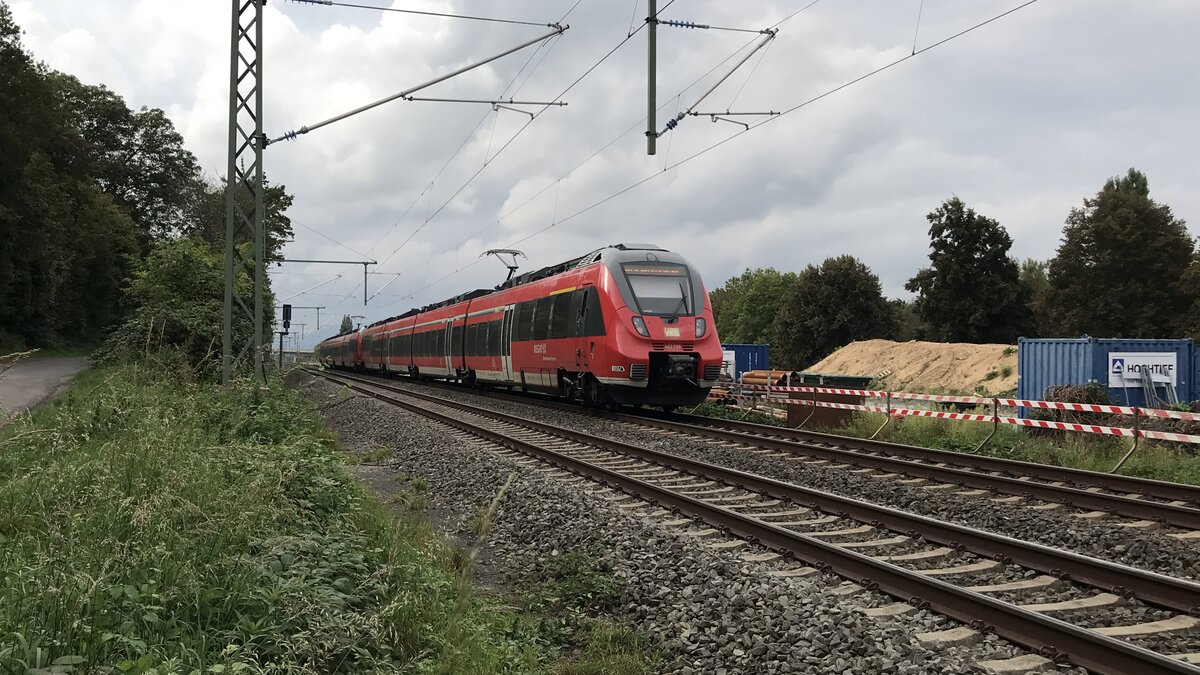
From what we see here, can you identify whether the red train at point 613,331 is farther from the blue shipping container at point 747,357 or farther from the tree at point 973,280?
the tree at point 973,280

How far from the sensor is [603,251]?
57.1 feet

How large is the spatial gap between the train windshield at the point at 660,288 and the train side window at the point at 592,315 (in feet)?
2.59

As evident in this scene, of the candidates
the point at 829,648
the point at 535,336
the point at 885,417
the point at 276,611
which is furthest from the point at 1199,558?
the point at 535,336

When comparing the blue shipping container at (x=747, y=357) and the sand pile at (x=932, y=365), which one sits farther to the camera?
the sand pile at (x=932, y=365)

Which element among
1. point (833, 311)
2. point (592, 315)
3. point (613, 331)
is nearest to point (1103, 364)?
point (613, 331)

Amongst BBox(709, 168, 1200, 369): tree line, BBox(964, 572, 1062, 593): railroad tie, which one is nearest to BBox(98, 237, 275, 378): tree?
BBox(964, 572, 1062, 593): railroad tie

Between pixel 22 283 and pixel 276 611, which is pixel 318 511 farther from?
pixel 22 283

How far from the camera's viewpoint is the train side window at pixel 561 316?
18.0m

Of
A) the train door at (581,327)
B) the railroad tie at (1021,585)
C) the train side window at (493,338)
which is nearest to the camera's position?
the railroad tie at (1021,585)

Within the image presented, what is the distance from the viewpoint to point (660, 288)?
1662 cm

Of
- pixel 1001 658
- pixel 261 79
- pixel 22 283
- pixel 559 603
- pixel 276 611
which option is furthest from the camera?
pixel 22 283

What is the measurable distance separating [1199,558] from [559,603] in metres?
5.06

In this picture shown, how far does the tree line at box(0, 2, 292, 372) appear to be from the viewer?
20578 mm

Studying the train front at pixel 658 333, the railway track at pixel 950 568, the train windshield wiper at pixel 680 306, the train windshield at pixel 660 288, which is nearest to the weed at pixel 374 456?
the railway track at pixel 950 568
